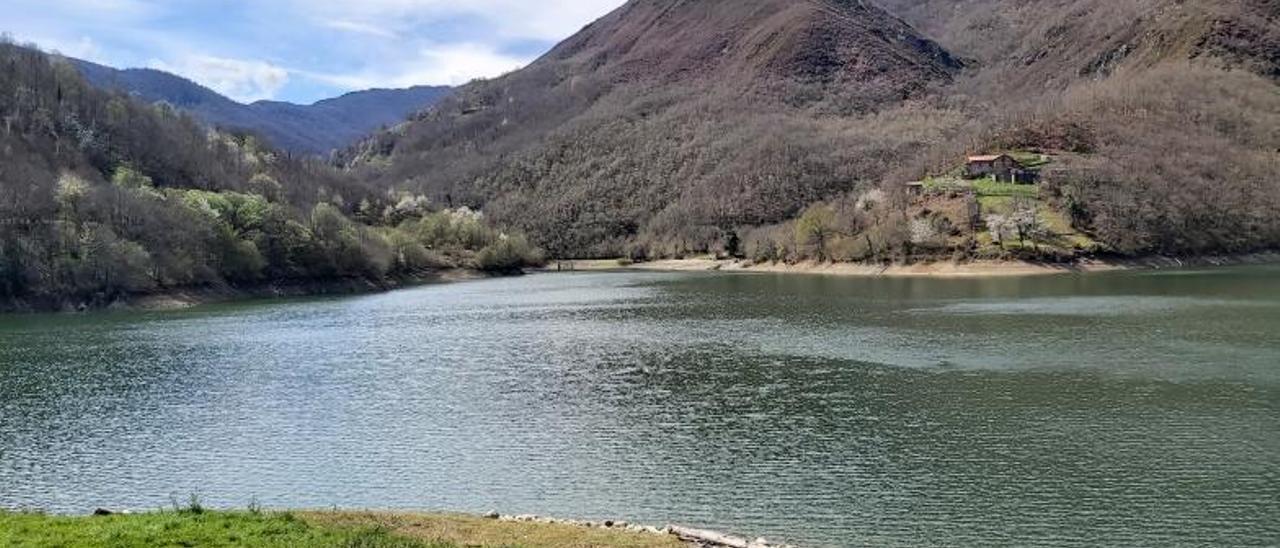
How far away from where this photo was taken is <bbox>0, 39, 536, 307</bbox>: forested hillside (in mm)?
117500

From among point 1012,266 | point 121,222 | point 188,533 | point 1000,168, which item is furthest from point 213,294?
point 1000,168

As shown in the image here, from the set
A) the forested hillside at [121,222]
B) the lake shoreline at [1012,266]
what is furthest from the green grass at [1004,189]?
the forested hillside at [121,222]

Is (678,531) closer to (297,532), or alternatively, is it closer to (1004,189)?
(297,532)

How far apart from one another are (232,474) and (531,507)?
12.6 m

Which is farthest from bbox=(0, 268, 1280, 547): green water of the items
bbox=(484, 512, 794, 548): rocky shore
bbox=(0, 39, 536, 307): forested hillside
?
bbox=(0, 39, 536, 307): forested hillside

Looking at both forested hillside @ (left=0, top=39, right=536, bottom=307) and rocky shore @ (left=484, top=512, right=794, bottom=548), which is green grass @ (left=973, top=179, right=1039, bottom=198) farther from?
rocky shore @ (left=484, top=512, right=794, bottom=548)

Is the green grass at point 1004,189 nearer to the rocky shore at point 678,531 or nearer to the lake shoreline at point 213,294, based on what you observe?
the lake shoreline at point 213,294

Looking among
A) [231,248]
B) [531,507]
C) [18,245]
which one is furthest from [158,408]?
[231,248]

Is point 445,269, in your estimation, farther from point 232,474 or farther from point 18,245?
point 232,474

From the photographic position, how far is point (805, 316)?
3568 inches

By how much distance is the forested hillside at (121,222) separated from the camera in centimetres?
11750

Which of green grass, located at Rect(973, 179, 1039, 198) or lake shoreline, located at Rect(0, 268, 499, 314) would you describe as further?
green grass, located at Rect(973, 179, 1039, 198)

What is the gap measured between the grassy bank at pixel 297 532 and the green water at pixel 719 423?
5.09m

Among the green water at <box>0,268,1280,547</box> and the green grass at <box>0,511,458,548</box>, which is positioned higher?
the green grass at <box>0,511,458,548</box>
